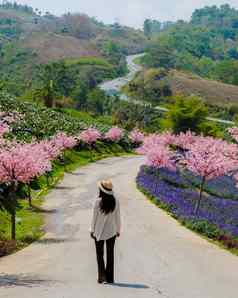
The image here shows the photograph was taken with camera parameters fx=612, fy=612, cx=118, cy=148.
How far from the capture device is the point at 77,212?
103ft

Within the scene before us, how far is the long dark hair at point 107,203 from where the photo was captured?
12258mm

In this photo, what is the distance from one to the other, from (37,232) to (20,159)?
3.77 meters

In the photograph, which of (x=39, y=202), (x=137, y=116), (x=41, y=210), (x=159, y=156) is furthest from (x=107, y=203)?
(x=137, y=116)

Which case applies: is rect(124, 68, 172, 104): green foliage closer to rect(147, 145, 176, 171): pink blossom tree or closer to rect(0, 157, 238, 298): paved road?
rect(147, 145, 176, 171): pink blossom tree

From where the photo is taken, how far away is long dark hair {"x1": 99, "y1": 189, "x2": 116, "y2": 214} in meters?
12.3

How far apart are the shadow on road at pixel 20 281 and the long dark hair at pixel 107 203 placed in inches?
74.1

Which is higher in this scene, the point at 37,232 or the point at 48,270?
the point at 48,270

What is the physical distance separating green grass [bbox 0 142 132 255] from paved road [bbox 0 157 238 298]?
2.06ft

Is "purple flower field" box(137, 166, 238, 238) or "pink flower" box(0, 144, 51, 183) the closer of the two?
"pink flower" box(0, 144, 51, 183)

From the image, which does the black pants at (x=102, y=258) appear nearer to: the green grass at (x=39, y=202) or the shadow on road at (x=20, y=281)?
the shadow on road at (x=20, y=281)

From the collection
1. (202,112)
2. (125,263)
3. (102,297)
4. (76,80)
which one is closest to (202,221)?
(125,263)

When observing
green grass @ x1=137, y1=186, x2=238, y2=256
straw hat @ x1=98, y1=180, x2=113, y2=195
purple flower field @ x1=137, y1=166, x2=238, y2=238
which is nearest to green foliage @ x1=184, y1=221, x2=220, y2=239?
green grass @ x1=137, y1=186, x2=238, y2=256

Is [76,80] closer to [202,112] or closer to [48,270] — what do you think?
[202,112]

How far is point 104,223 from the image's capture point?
484 inches
